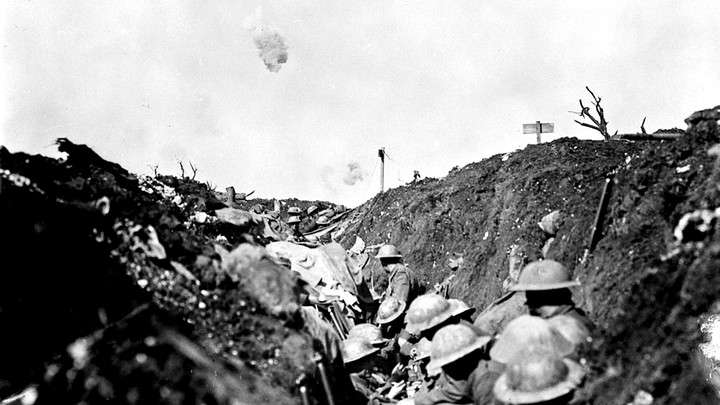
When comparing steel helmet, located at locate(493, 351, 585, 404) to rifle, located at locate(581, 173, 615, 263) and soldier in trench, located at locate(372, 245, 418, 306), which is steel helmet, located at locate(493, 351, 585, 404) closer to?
rifle, located at locate(581, 173, 615, 263)

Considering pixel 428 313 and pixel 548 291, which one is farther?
pixel 428 313

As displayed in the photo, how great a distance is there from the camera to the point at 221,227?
25.4 ft

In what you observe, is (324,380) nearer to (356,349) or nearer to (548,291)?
(548,291)

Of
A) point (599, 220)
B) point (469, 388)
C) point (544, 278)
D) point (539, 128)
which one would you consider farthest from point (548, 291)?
point (539, 128)

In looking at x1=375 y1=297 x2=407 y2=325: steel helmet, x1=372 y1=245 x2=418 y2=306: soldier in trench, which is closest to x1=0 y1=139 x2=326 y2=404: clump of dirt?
x1=375 y1=297 x2=407 y2=325: steel helmet

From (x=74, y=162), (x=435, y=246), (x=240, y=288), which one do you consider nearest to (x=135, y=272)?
(x=240, y=288)

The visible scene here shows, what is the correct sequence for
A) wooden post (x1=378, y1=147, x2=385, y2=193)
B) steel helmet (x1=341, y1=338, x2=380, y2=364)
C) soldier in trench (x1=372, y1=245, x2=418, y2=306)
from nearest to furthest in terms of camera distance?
steel helmet (x1=341, y1=338, x2=380, y2=364)
soldier in trench (x1=372, y1=245, x2=418, y2=306)
wooden post (x1=378, y1=147, x2=385, y2=193)

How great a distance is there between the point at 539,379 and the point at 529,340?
1.36 feet

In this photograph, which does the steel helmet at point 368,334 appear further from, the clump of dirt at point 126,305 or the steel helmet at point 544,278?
the steel helmet at point 544,278

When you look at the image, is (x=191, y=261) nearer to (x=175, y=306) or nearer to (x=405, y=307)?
(x=175, y=306)

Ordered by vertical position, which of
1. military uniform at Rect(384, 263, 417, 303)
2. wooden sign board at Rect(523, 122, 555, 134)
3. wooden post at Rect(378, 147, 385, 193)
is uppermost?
wooden post at Rect(378, 147, 385, 193)

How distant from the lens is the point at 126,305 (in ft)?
14.5

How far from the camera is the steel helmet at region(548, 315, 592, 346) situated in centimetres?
433

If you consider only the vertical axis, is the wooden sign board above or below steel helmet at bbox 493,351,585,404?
above
